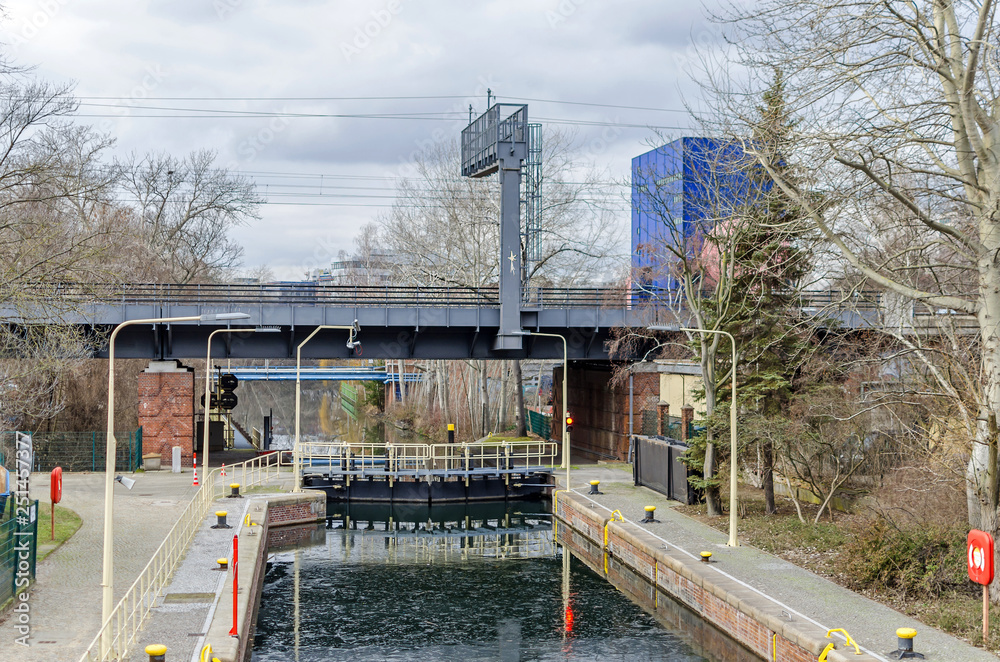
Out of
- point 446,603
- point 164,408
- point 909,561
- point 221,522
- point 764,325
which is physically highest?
point 764,325

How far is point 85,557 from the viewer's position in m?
22.5

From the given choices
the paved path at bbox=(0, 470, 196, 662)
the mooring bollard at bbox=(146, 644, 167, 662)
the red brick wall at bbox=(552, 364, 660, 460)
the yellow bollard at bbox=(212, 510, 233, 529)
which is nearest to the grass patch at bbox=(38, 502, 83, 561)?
the paved path at bbox=(0, 470, 196, 662)

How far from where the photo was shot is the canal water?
19438 millimetres

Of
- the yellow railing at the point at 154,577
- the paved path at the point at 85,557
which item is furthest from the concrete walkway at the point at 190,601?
the paved path at the point at 85,557

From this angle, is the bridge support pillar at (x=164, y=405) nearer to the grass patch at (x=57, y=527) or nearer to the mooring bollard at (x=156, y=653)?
the grass patch at (x=57, y=527)

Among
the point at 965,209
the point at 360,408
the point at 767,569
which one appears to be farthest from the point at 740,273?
the point at 360,408

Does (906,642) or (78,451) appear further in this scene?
(78,451)

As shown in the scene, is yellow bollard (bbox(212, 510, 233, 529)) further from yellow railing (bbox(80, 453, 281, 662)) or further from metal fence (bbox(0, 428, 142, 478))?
metal fence (bbox(0, 428, 142, 478))

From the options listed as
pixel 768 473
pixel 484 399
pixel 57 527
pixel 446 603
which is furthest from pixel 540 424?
pixel 57 527

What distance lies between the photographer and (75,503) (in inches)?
1206

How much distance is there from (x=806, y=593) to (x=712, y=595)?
1841 millimetres

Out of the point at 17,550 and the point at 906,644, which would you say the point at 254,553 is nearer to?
the point at 17,550

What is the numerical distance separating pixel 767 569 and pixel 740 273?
9591mm

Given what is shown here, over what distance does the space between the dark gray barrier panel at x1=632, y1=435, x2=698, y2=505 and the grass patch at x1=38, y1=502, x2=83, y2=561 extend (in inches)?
668
